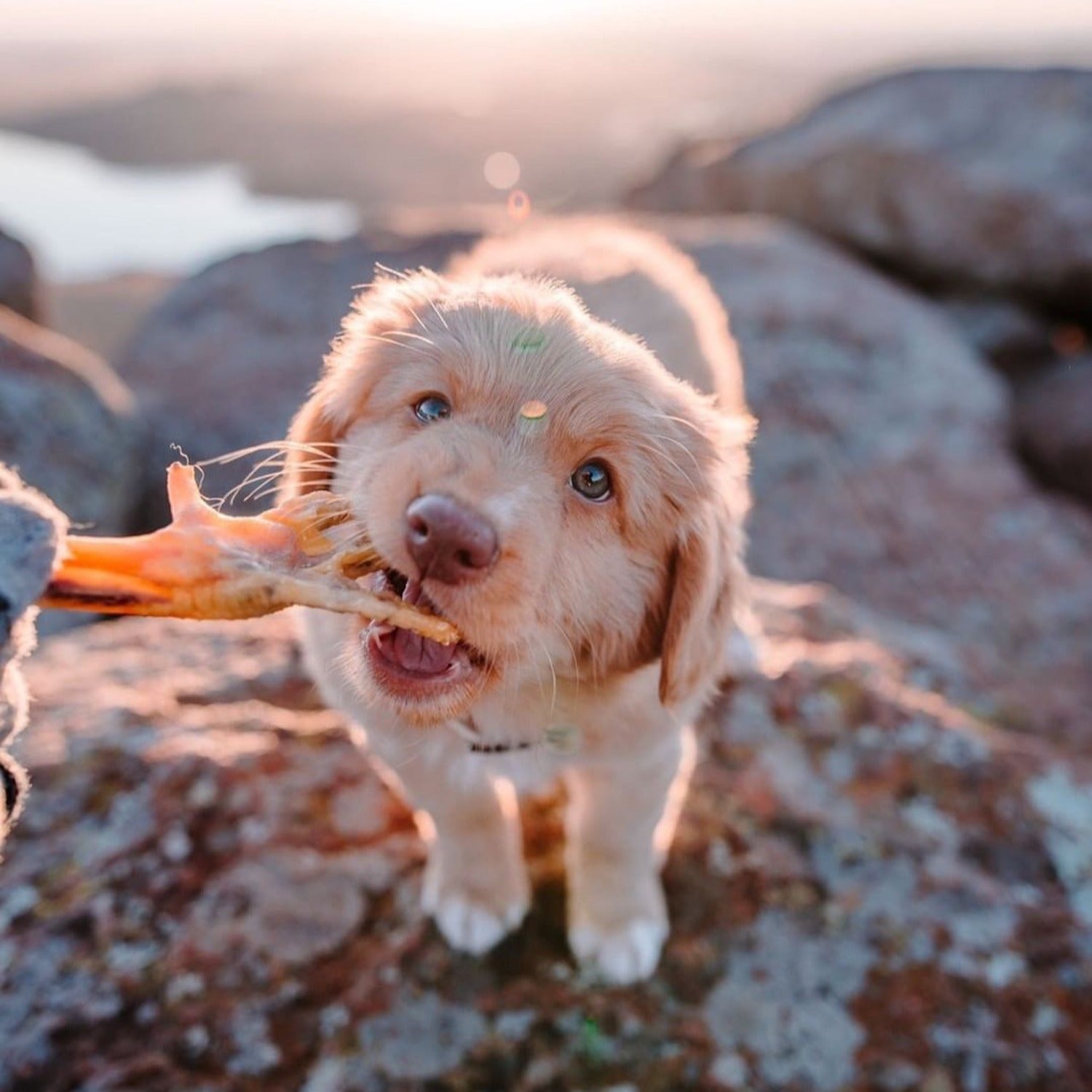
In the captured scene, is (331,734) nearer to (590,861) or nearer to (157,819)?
(157,819)

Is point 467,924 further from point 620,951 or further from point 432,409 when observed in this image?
point 432,409

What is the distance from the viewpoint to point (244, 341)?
240 inches

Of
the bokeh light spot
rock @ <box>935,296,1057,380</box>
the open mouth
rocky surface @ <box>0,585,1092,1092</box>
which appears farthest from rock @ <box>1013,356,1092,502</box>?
the bokeh light spot

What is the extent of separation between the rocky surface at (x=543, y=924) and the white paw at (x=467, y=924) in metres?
0.04

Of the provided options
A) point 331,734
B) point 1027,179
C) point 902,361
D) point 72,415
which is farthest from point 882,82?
point 331,734

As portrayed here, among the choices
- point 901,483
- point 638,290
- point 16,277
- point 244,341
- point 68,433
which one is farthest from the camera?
point 16,277

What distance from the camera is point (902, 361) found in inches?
227

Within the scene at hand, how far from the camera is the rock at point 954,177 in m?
6.45

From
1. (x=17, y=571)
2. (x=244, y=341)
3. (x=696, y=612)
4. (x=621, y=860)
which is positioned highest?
(x=17, y=571)

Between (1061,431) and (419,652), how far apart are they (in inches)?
204

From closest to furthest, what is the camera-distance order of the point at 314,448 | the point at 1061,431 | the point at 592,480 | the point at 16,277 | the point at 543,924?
the point at 592,480 < the point at 314,448 < the point at 543,924 < the point at 1061,431 < the point at 16,277

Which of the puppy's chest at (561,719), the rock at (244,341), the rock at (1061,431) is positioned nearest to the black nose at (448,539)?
the puppy's chest at (561,719)

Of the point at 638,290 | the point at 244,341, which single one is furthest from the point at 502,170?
the point at 638,290

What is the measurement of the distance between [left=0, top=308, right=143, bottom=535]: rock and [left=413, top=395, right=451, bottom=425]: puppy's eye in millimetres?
2606
